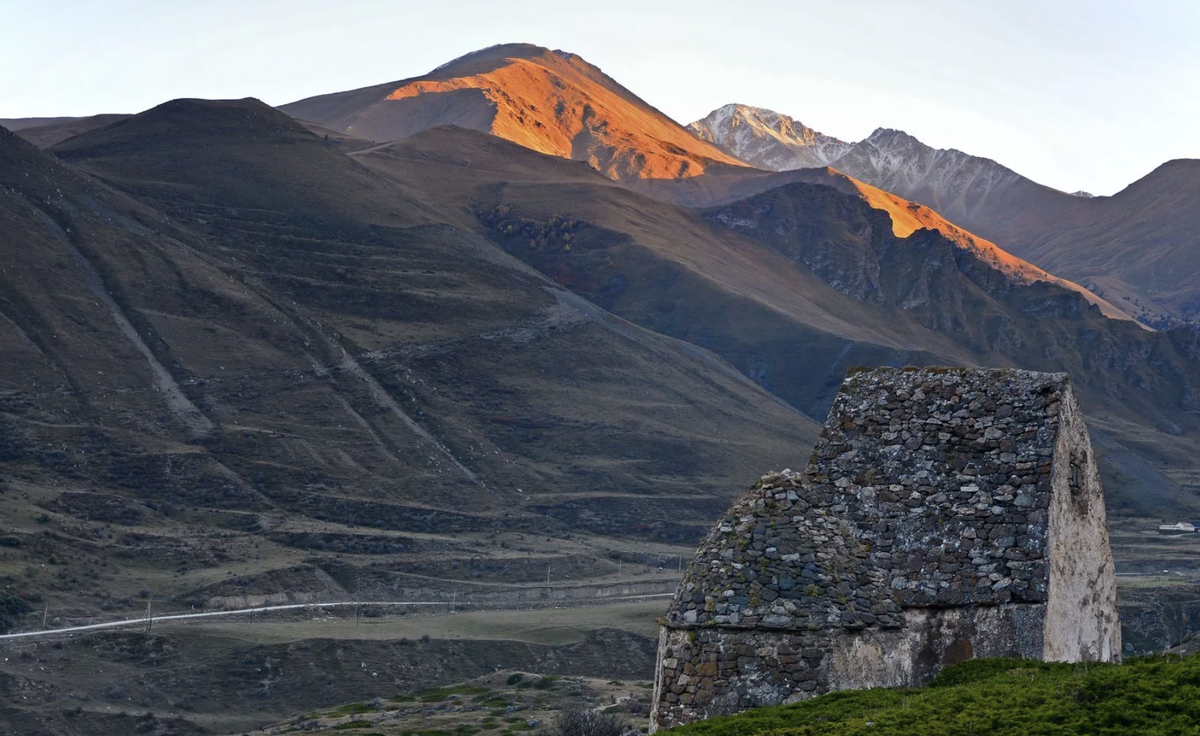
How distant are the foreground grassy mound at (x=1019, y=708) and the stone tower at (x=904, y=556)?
71 centimetres

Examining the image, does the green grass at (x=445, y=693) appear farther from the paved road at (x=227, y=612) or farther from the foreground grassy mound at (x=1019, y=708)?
the foreground grassy mound at (x=1019, y=708)

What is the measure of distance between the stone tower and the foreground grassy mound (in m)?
0.71

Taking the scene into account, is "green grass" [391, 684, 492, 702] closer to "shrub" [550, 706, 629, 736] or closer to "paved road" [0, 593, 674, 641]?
"paved road" [0, 593, 674, 641]

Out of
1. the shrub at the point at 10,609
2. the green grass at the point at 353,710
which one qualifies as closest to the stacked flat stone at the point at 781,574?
the green grass at the point at 353,710

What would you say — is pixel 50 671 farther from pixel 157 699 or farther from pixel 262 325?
pixel 262 325

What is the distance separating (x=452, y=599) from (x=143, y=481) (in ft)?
97.5

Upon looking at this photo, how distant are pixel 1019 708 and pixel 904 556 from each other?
413cm

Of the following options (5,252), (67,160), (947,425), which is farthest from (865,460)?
(67,160)

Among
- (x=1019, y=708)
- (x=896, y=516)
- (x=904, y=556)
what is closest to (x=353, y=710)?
(x=896, y=516)

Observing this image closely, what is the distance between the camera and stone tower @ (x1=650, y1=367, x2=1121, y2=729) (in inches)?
573

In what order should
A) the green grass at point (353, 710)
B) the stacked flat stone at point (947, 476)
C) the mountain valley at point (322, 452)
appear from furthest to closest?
1. the mountain valley at point (322, 452)
2. the green grass at point (353, 710)
3. the stacked flat stone at point (947, 476)

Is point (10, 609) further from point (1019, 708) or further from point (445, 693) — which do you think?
point (1019, 708)

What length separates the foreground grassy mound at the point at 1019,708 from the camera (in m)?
11.8

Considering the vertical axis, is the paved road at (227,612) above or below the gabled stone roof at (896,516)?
below
